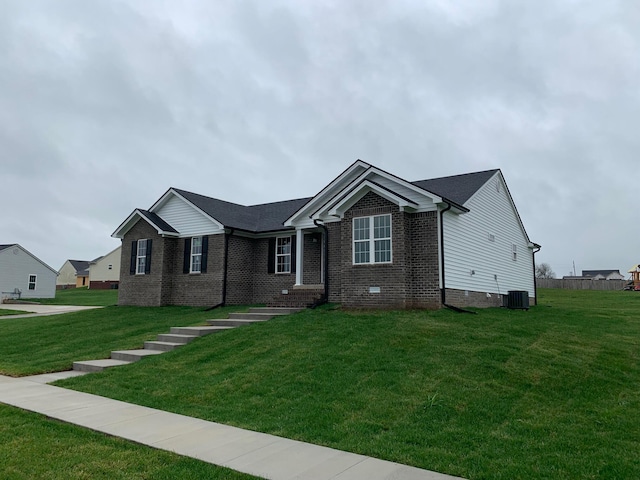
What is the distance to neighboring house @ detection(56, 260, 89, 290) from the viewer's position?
78.3 metres

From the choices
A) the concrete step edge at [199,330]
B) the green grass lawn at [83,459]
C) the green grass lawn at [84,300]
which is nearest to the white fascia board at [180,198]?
the concrete step edge at [199,330]

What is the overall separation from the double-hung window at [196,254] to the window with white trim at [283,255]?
12.2 feet

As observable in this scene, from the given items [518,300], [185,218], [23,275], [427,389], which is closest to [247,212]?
[185,218]

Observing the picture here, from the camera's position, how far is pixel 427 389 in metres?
7.21

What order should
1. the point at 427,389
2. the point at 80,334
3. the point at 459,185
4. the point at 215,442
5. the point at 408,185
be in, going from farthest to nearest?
the point at 459,185, the point at 80,334, the point at 408,185, the point at 427,389, the point at 215,442

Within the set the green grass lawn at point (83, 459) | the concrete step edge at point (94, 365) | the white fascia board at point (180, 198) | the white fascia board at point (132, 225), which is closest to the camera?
the green grass lawn at point (83, 459)

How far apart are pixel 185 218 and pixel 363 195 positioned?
10.6m

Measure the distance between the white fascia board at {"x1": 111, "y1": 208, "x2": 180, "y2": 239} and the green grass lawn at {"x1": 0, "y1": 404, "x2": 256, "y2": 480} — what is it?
52.9ft

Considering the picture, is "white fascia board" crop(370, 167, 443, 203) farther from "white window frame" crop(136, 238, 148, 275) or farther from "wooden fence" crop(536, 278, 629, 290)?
"wooden fence" crop(536, 278, 629, 290)

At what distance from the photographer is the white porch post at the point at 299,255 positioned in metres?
18.4

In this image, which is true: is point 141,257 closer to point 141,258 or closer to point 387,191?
point 141,258

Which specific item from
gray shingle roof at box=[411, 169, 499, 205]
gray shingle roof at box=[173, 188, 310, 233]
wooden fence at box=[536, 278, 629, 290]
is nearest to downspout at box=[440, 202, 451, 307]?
gray shingle roof at box=[411, 169, 499, 205]

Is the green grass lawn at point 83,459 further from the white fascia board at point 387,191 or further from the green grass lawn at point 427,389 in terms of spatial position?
the white fascia board at point 387,191

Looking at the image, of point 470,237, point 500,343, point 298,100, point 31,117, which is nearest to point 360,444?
point 500,343
